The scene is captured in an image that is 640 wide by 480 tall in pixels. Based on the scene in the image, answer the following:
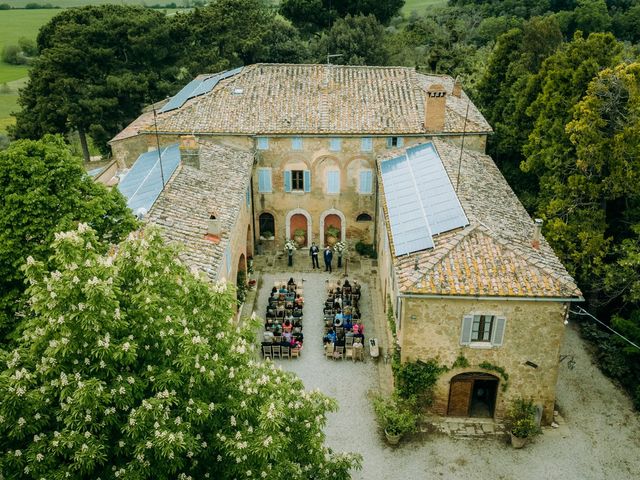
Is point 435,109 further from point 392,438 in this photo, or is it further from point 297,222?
point 392,438

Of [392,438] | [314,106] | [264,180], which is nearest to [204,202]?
[264,180]

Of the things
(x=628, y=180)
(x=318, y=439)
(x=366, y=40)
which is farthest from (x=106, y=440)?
(x=366, y=40)

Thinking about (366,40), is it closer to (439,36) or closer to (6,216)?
(439,36)

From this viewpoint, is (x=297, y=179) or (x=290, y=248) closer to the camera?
(x=290, y=248)

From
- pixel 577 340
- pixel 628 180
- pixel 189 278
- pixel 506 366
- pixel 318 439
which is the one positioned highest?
pixel 189 278

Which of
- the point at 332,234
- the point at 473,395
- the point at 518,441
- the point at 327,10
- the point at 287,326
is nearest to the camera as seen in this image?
the point at 518,441

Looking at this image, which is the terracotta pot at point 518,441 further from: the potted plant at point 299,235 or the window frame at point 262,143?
the window frame at point 262,143
